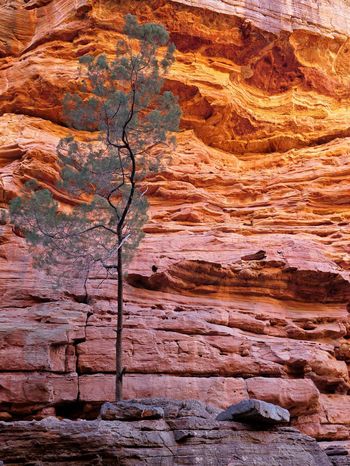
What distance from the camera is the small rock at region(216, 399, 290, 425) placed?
11062mm

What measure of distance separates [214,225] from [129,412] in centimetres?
1074

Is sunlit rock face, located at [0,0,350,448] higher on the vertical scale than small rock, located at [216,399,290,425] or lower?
higher

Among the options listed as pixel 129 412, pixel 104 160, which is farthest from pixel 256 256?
pixel 129 412

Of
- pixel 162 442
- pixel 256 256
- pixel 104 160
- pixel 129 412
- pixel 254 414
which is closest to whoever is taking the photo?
pixel 162 442

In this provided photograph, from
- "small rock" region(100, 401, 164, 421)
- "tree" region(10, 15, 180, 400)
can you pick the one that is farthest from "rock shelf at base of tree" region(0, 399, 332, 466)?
"tree" region(10, 15, 180, 400)

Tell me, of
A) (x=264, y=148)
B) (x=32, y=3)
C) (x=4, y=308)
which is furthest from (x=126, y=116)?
(x=32, y=3)

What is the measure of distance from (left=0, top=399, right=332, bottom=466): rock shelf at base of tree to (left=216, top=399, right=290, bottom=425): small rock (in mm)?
152

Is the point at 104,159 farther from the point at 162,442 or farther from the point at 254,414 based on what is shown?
the point at 162,442

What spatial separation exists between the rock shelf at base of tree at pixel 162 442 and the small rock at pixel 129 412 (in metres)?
0.12

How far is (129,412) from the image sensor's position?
35.0 ft

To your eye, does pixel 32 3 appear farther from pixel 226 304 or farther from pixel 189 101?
pixel 226 304

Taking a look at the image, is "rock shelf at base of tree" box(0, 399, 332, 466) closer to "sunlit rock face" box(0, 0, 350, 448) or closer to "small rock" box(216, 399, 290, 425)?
"small rock" box(216, 399, 290, 425)

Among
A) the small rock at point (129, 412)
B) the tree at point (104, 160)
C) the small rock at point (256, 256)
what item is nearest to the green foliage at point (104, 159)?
the tree at point (104, 160)

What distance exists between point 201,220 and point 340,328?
19.7 ft
